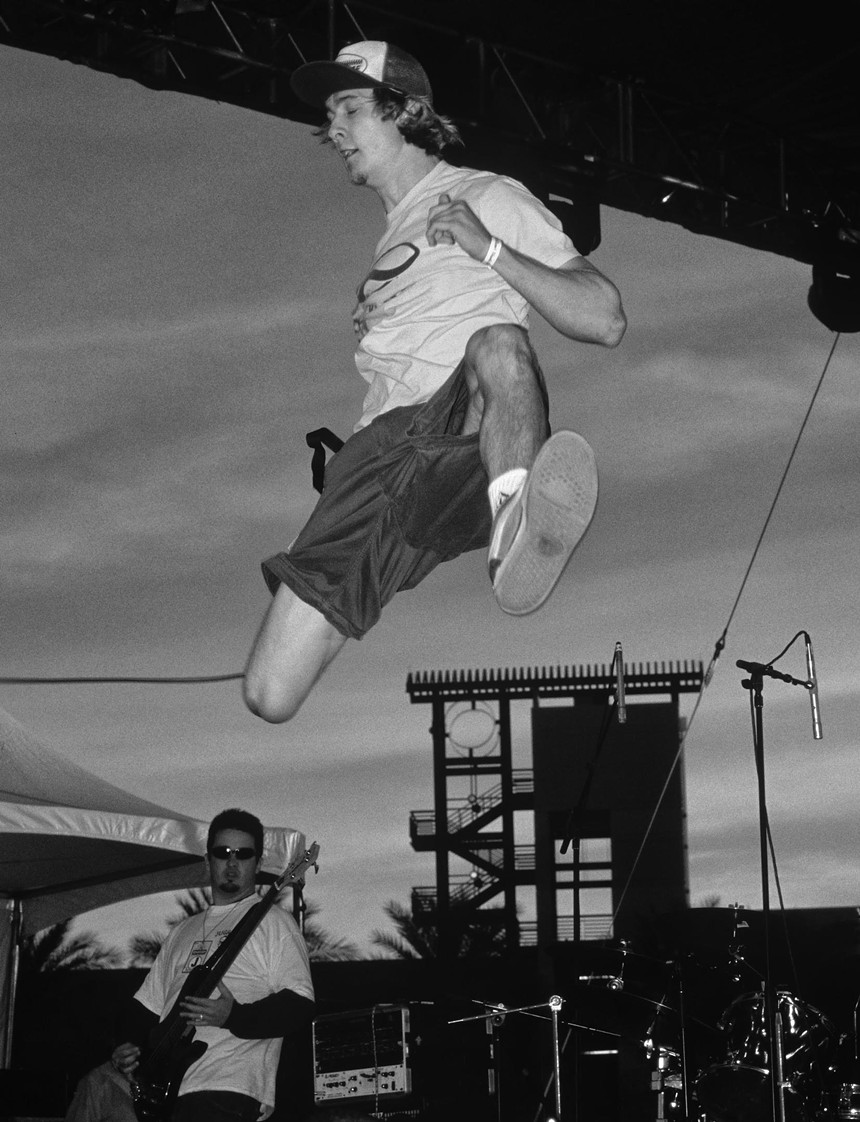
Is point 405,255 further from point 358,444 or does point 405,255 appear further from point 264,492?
point 264,492

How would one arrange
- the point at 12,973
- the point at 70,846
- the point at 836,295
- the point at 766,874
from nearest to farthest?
the point at 766,874
the point at 70,846
the point at 12,973
the point at 836,295

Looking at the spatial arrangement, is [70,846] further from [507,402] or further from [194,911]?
[194,911]

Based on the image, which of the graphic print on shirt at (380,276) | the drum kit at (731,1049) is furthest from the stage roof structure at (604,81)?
the graphic print on shirt at (380,276)

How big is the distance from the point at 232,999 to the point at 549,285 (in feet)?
9.22

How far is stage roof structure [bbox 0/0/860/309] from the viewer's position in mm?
7199

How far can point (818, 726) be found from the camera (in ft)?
20.7

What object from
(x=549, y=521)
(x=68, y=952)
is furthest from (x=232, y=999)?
(x=68, y=952)

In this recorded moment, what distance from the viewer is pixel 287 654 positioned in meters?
3.41

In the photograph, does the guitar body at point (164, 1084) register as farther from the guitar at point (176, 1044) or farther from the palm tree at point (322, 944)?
the palm tree at point (322, 944)

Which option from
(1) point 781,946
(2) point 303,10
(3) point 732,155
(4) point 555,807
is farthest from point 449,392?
(4) point 555,807

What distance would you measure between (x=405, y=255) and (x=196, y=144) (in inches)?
328

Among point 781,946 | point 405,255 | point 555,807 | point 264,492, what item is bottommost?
point 781,946

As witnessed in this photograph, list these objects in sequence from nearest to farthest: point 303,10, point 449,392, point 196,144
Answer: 1. point 449,392
2. point 303,10
3. point 196,144

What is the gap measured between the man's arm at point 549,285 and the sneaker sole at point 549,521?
0.22m
